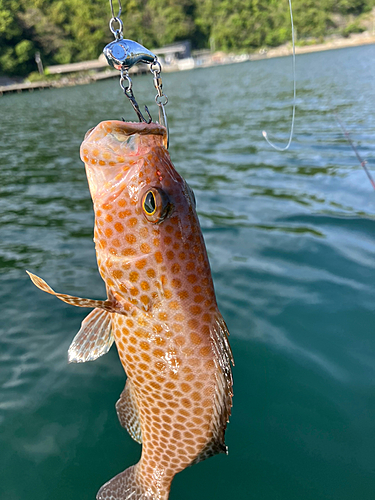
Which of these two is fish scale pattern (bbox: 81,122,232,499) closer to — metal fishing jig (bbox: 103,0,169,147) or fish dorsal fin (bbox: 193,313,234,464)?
fish dorsal fin (bbox: 193,313,234,464)

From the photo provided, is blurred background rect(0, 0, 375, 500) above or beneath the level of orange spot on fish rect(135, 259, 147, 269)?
beneath

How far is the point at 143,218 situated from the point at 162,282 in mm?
366

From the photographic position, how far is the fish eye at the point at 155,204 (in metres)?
2.09

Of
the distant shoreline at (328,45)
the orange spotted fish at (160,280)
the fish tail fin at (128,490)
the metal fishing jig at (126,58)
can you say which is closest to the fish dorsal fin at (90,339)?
the orange spotted fish at (160,280)

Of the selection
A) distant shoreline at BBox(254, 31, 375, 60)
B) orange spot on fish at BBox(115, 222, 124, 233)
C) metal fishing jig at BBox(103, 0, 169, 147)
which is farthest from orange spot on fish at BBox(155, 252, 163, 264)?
distant shoreline at BBox(254, 31, 375, 60)

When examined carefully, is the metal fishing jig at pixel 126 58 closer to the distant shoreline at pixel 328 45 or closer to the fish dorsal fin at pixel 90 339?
the fish dorsal fin at pixel 90 339

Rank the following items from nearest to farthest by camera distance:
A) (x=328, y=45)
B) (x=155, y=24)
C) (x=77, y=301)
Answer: (x=77, y=301) → (x=328, y=45) → (x=155, y=24)

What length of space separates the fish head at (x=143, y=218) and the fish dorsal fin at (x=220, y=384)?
0.73ft

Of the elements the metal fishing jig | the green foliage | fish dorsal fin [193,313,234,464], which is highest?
the green foliage

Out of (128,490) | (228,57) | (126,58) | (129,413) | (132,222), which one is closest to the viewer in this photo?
(132,222)

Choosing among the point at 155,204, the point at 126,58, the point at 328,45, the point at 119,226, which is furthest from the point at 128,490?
the point at 328,45

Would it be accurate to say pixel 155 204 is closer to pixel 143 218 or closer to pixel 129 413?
pixel 143 218

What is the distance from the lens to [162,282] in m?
2.17

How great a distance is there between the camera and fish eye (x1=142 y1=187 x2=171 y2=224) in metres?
2.09
